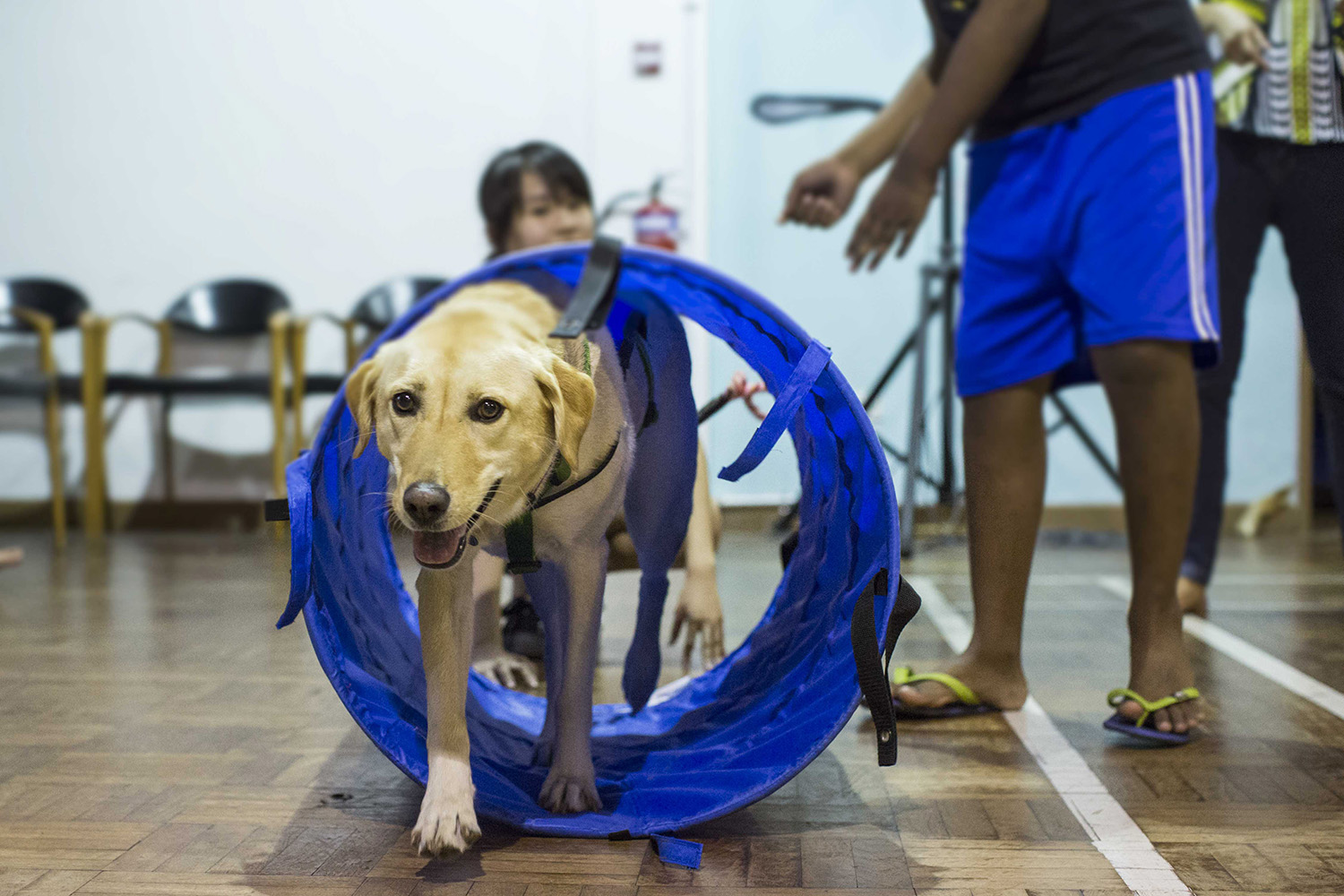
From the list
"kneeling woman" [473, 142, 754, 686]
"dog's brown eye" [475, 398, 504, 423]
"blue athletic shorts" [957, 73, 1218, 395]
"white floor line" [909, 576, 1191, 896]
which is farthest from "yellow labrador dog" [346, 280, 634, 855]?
"blue athletic shorts" [957, 73, 1218, 395]

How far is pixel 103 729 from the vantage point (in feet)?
5.85

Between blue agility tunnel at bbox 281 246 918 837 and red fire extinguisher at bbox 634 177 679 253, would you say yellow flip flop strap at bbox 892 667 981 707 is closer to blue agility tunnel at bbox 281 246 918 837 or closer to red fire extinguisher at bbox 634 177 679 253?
blue agility tunnel at bbox 281 246 918 837

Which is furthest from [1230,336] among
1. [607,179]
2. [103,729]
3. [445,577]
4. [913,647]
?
[607,179]

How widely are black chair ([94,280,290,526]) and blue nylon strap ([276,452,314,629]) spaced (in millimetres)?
3278

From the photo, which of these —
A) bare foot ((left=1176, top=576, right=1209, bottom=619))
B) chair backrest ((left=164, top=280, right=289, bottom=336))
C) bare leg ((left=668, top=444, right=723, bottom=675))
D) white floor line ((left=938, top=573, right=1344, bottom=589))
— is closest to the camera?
bare leg ((left=668, top=444, right=723, bottom=675))

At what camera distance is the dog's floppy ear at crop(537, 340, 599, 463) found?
121 centimetres

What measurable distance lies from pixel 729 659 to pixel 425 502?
2.74ft

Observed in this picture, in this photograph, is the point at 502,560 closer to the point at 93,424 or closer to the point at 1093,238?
the point at 1093,238

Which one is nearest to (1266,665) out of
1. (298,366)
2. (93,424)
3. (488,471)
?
(488,471)

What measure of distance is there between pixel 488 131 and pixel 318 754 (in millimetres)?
3718

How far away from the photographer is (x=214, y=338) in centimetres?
496

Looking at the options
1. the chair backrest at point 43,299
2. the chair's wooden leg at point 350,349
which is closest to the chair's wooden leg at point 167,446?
the chair backrest at point 43,299

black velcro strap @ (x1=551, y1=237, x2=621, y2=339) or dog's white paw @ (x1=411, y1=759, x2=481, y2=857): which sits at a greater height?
black velcro strap @ (x1=551, y1=237, x2=621, y2=339)

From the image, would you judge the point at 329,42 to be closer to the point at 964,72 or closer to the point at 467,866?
the point at 964,72
